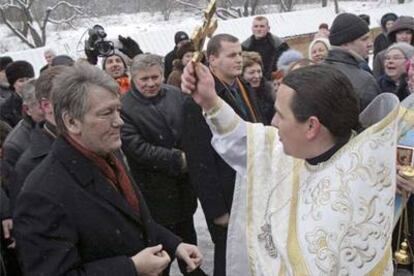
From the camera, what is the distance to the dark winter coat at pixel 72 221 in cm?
190

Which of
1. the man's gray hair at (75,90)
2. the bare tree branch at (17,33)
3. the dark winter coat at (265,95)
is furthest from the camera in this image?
the bare tree branch at (17,33)

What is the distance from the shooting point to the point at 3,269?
9.65 ft

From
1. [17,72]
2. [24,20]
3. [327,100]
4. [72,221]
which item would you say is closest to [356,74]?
[327,100]

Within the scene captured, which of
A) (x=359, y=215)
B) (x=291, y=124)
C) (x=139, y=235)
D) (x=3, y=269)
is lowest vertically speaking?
(x=3, y=269)

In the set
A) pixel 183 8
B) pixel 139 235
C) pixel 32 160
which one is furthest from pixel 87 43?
pixel 183 8

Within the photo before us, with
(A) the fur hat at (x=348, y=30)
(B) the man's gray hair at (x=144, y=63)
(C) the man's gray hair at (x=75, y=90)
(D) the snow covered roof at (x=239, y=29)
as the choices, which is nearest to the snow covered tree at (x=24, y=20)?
(D) the snow covered roof at (x=239, y=29)

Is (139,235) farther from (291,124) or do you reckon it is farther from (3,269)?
(3,269)

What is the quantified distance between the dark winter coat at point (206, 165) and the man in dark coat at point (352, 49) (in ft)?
2.82

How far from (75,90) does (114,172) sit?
0.37 m

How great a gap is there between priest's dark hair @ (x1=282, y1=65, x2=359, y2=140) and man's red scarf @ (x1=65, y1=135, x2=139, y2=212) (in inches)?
30.8

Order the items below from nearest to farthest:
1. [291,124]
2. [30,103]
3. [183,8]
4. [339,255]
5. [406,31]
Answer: [339,255]
[291,124]
[30,103]
[406,31]
[183,8]

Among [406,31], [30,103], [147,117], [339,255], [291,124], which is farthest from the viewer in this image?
[406,31]

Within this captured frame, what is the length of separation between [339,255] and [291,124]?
0.45 meters

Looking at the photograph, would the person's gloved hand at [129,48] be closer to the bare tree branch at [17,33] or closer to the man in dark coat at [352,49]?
the man in dark coat at [352,49]
